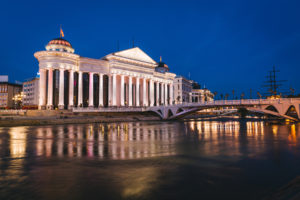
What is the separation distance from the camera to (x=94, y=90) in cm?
7794

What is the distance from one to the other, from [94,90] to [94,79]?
434cm

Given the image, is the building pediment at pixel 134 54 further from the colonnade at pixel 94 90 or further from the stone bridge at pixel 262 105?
the stone bridge at pixel 262 105

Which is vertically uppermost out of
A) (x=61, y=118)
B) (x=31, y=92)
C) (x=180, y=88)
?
(x=180, y=88)

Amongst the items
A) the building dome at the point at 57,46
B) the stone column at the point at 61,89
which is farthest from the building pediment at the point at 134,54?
the stone column at the point at 61,89

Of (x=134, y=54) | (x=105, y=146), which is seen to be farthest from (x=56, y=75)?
(x=105, y=146)

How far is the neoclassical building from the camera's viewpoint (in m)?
64.7

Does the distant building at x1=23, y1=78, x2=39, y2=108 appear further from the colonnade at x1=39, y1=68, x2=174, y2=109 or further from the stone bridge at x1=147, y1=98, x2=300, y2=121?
the stone bridge at x1=147, y1=98, x2=300, y2=121

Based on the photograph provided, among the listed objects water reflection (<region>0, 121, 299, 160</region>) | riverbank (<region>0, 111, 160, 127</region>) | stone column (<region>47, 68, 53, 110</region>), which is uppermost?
stone column (<region>47, 68, 53, 110</region>)

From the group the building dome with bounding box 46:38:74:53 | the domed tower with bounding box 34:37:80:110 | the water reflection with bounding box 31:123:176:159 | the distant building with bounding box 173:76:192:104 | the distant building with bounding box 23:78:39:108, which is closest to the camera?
the water reflection with bounding box 31:123:176:159

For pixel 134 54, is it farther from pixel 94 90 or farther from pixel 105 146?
pixel 105 146

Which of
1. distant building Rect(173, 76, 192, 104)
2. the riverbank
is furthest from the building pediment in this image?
distant building Rect(173, 76, 192, 104)

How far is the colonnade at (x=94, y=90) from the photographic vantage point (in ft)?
214

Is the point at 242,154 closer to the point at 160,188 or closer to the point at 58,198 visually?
the point at 160,188

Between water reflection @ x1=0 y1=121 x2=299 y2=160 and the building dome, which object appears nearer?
water reflection @ x1=0 y1=121 x2=299 y2=160
